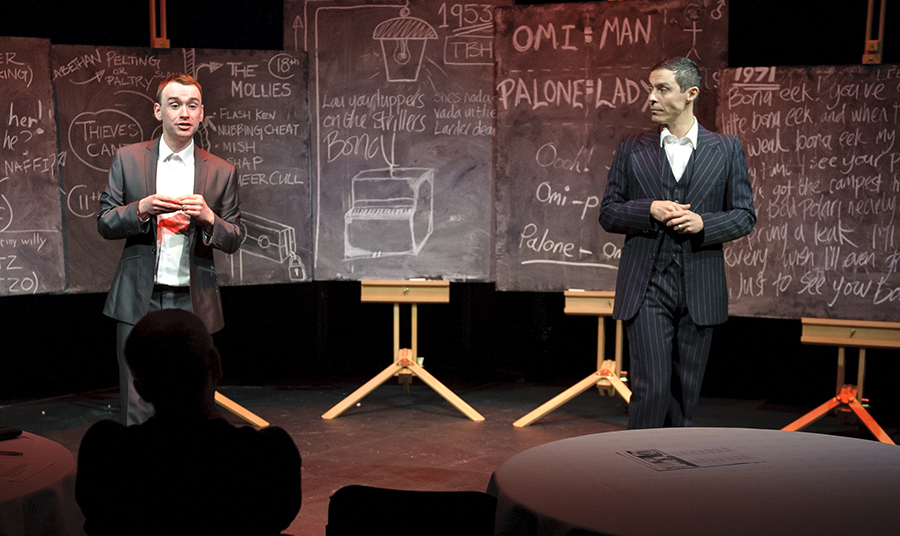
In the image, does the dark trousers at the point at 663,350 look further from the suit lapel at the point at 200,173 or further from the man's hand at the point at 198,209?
the suit lapel at the point at 200,173

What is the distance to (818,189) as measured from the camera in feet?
13.1

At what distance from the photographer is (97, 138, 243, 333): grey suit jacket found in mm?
3305

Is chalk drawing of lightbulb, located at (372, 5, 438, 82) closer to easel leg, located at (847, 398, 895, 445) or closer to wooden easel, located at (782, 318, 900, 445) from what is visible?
wooden easel, located at (782, 318, 900, 445)

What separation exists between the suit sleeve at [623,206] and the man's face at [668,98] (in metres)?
0.16

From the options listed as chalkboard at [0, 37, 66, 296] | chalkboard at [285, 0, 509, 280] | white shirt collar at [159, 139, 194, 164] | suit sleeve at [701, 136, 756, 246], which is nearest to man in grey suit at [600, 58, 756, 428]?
suit sleeve at [701, 136, 756, 246]

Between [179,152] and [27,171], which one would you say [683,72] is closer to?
[179,152]

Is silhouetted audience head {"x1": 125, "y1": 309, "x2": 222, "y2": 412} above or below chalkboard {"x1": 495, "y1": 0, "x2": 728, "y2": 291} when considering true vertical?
below

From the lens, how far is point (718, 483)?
4.82 feet

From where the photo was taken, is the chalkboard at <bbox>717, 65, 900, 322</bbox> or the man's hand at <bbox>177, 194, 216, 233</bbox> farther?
the chalkboard at <bbox>717, 65, 900, 322</bbox>

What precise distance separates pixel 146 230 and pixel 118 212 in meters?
0.13

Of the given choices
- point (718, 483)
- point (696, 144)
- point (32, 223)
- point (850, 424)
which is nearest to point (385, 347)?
point (32, 223)

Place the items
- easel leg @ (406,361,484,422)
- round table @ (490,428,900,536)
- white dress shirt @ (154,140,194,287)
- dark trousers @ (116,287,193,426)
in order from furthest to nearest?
easel leg @ (406,361,484,422) < white dress shirt @ (154,140,194,287) < dark trousers @ (116,287,193,426) < round table @ (490,428,900,536)

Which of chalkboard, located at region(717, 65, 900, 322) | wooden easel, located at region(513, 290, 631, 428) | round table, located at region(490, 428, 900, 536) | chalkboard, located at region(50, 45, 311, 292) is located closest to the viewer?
round table, located at region(490, 428, 900, 536)

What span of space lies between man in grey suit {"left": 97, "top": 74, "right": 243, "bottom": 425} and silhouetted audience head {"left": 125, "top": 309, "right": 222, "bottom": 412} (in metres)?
1.97
